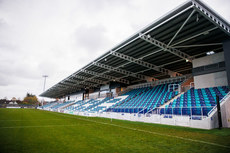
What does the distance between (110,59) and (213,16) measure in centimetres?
1533

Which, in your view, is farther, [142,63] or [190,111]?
[142,63]

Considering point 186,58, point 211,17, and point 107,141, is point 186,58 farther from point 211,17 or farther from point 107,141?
point 107,141

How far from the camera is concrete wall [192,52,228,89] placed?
1701cm

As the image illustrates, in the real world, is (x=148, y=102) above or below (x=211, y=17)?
below

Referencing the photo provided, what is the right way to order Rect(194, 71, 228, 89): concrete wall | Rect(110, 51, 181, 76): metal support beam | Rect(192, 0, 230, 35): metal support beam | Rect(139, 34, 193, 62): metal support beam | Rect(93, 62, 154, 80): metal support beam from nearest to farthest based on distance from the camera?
1. Rect(192, 0, 230, 35): metal support beam
2. Rect(139, 34, 193, 62): metal support beam
3. Rect(194, 71, 228, 89): concrete wall
4. Rect(110, 51, 181, 76): metal support beam
5. Rect(93, 62, 154, 80): metal support beam

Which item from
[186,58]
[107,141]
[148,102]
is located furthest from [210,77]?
[107,141]

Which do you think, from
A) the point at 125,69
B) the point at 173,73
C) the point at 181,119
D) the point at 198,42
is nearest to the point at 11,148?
the point at 181,119

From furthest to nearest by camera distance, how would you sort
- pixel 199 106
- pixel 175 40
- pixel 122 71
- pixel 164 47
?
pixel 122 71
pixel 164 47
pixel 175 40
pixel 199 106

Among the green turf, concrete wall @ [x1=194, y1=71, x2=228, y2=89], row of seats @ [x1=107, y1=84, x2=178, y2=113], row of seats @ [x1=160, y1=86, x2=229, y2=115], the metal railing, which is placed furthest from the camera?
row of seats @ [x1=107, y1=84, x2=178, y2=113]

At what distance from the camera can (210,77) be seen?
714 inches

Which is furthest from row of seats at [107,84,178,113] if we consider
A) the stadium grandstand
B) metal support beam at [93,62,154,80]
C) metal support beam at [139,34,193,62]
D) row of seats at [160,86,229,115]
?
metal support beam at [93,62,154,80]

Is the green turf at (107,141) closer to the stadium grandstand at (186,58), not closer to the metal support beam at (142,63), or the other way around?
the stadium grandstand at (186,58)

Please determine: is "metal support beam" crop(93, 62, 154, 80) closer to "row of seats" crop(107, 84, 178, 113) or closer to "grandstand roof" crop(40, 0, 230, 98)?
"grandstand roof" crop(40, 0, 230, 98)

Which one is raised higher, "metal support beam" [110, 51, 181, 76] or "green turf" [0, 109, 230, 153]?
"metal support beam" [110, 51, 181, 76]
